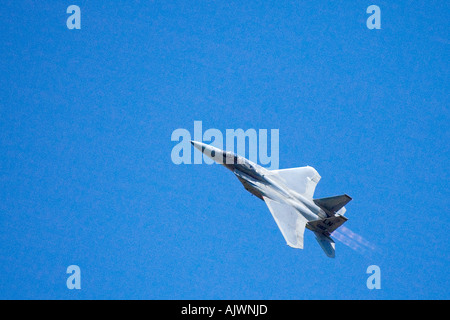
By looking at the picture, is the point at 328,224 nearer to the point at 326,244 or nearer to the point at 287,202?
the point at 326,244

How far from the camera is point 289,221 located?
151ft

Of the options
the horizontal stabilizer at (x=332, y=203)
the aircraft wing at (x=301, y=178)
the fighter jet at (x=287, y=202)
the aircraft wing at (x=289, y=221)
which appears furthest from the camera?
the aircraft wing at (x=301, y=178)

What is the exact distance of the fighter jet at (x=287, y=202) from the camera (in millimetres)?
45969

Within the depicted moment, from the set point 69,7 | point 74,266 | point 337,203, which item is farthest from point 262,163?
point 69,7

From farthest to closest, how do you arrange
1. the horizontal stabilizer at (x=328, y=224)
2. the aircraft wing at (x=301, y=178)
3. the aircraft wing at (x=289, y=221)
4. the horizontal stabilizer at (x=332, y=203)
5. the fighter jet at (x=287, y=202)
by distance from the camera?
the aircraft wing at (x=301, y=178) < the horizontal stabilizer at (x=332, y=203) < the fighter jet at (x=287, y=202) < the horizontal stabilizer at (x=328, y=224) < the aircraft wing at (x=289, y=221)

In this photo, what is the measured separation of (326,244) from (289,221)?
2966mm

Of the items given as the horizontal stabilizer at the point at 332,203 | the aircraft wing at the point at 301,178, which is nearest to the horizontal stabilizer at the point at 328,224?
the horizontal stabilizer at the point at 332,203

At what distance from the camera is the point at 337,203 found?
4644 centimetres

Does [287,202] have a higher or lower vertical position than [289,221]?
higher

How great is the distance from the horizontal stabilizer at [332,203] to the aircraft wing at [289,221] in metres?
1.65

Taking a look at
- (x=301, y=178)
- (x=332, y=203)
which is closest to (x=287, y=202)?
(x=332, y=203)

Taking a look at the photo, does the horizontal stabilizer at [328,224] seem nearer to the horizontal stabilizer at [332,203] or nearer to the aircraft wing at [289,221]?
the aircraft wing at [289,221]

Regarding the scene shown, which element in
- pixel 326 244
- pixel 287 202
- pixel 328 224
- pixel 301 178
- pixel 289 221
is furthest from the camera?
pixel 301 178
